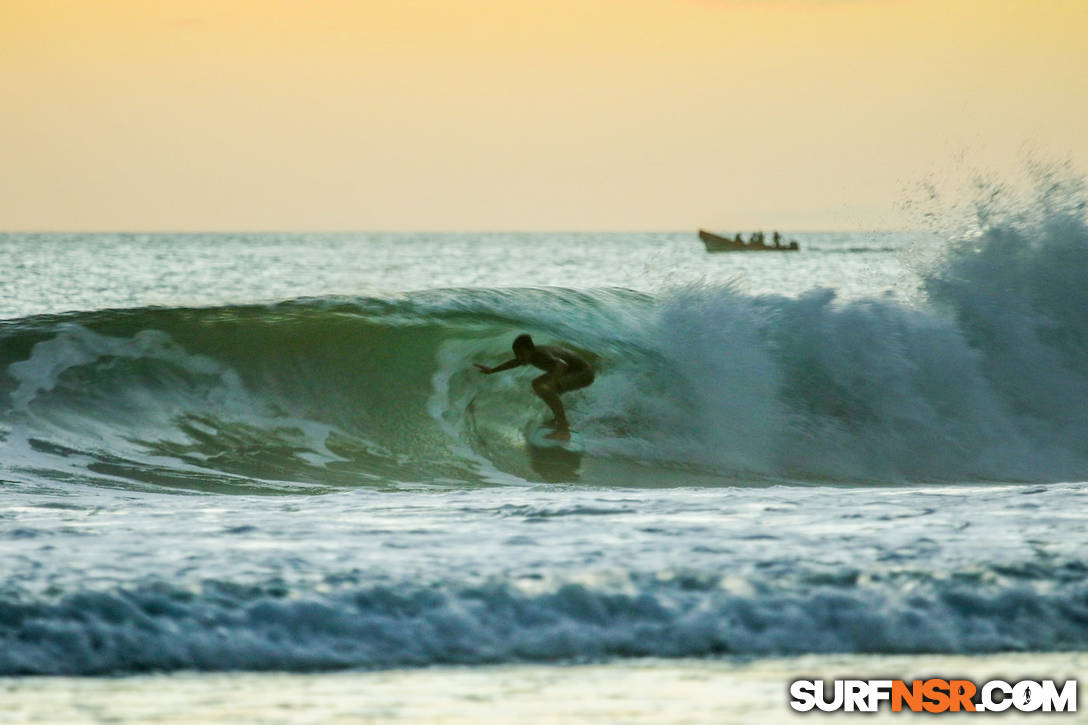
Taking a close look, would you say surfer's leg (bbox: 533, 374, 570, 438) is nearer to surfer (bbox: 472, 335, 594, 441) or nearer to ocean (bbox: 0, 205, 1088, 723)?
surfer (bbox: 472, 335, 594, 441)

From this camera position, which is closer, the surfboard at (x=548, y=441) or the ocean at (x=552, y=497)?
the ocean at (x=552, y=497)

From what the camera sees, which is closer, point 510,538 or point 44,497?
point 510,538

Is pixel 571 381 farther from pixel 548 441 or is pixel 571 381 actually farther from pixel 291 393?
pixel 291 393

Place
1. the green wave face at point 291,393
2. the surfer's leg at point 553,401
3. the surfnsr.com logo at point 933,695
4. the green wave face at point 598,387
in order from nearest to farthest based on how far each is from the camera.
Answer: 1. the surfnsr.com logo at point 933,695
2. the green wave face at point 291,393
3. the green wave face at point 598,387
4. the surfer's leg at point 553,401

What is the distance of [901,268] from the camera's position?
43.3ft

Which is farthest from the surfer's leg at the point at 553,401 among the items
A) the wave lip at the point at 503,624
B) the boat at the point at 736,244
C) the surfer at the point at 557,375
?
the boat at the point at 736,244

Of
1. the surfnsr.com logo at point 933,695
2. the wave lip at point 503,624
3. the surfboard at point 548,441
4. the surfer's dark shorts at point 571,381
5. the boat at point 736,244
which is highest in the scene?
the boat at point 736,244

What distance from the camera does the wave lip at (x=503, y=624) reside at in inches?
173

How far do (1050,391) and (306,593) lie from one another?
8898 millimetres

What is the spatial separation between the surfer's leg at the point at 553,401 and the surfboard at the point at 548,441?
0.19 feet

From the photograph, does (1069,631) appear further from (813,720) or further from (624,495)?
(624,495)

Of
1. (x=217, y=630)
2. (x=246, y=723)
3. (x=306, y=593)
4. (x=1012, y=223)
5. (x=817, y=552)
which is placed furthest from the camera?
(x=1012, y=223)

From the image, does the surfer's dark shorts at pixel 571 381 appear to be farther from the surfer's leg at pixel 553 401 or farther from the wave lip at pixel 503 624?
the wave lip at pixel 503 624

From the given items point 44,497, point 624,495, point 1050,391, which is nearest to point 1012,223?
point 1050,391
